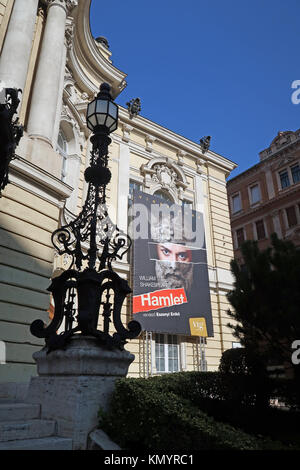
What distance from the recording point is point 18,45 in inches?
349

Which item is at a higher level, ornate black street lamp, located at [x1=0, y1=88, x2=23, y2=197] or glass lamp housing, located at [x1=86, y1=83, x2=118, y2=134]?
glass lamp housing, located at [x1=86, y1=83, x2=118, y2=134]

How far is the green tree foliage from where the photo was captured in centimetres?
460

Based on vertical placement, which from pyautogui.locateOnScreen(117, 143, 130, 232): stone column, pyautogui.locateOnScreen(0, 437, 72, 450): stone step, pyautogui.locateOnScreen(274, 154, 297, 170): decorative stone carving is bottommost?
Answer: pyautogui.locateOnScreen(0, 437, 72, 450): stone step

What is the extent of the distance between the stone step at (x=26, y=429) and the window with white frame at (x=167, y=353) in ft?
34.2

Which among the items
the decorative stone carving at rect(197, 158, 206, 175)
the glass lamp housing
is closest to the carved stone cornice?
the glass lamp housing

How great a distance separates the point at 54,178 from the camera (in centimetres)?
878

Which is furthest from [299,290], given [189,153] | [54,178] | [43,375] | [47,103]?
[189,153]

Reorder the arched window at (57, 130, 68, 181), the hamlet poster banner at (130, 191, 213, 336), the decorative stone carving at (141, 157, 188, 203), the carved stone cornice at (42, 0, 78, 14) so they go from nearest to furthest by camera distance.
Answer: the carved stone cornice at (42, 0, 78, 14)
the arched window at (57, 130, 68, 181)
the hamlet poster banner at (130, 191, 213, 336)
the decorative stone carving at (141, 157, 188, 203)

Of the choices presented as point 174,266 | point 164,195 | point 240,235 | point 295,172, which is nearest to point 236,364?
point 174,266

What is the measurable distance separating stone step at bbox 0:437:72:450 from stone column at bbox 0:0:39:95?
314 inches

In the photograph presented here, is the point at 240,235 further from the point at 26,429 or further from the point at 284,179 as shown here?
the point at 26,429

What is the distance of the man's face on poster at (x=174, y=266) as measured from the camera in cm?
1412

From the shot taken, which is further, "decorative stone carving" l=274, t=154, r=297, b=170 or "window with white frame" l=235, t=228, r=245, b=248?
"window with white frame" l=235, t=228, r=245, b=248

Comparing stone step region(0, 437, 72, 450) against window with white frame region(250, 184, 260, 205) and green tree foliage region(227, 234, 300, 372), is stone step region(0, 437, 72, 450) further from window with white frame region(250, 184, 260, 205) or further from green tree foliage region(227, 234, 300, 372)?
window with white frame region(250, 184, 260, 205)
